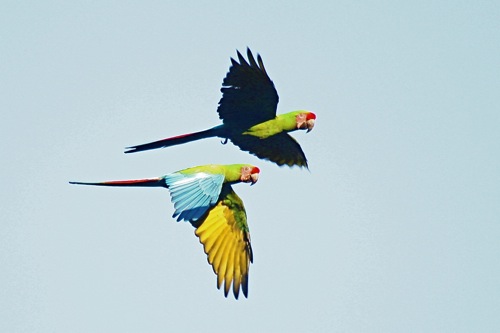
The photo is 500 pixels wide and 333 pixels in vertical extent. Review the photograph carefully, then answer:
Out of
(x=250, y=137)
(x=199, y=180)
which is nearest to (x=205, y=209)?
(x=199, y=180)

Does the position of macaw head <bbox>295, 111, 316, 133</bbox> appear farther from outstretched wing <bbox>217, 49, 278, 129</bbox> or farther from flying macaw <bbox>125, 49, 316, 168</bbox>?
outstretched wing <bbox>217, 49, 278, 129</bbox>

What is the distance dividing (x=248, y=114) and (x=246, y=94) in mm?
217

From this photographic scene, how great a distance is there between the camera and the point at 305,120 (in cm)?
1230

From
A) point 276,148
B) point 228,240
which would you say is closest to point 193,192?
point 228,240

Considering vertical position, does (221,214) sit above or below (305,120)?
below

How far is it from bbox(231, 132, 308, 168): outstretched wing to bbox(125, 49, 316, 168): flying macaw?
1 cm

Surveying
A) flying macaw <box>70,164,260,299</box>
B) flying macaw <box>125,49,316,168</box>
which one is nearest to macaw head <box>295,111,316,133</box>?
flying macaw <box>125,49,316,168</box>

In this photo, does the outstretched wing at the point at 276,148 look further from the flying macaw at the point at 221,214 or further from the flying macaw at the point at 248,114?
the flying macaw at the point at 221,214

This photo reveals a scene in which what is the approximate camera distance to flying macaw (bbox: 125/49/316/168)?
1195cm

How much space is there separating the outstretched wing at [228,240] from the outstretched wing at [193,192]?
2.00 feet

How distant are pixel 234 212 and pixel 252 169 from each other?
0.68 metres

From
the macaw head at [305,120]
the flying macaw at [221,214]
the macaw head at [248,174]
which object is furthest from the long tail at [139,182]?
the macaw head at [305,120]

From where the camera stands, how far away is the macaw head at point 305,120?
12273 millimetres

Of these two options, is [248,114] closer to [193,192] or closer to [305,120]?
[305,120]
